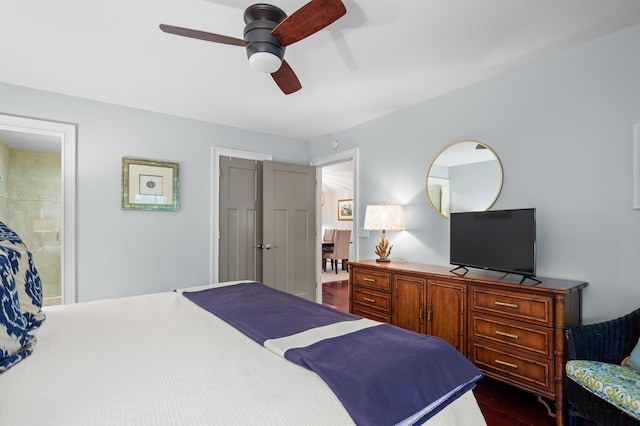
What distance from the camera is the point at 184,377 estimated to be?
1.06 metres

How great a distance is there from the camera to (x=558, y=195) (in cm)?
235

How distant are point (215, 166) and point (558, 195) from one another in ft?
11.4

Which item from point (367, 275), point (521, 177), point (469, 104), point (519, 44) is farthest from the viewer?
point (367, 275)

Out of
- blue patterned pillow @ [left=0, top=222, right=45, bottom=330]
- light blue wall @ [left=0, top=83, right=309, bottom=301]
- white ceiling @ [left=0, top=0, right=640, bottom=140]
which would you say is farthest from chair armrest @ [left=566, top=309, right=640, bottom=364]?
light blue wall @ [left=0, top=83, right=309, bottom=301]

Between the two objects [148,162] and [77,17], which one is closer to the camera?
[77,17]

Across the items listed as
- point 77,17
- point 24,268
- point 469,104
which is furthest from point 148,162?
point 469,104

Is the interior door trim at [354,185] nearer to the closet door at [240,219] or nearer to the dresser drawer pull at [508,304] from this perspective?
the closet door at [240,219]

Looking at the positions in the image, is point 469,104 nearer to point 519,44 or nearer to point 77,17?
point 519,44

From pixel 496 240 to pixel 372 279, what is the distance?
1.17 meters

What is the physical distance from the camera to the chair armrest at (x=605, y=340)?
183 centimetres

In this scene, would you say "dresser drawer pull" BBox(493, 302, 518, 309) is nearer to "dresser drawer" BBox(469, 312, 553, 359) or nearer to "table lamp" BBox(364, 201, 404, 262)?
"dresser drawer" BBox(469, 312, 553, 359)

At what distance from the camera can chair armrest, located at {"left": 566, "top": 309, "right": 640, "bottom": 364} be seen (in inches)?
72.1

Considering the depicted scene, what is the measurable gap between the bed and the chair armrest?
101 centimetres

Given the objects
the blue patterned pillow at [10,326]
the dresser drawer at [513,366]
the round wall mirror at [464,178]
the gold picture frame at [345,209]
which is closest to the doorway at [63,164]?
→ the blue patterned pillow at [10,326]
